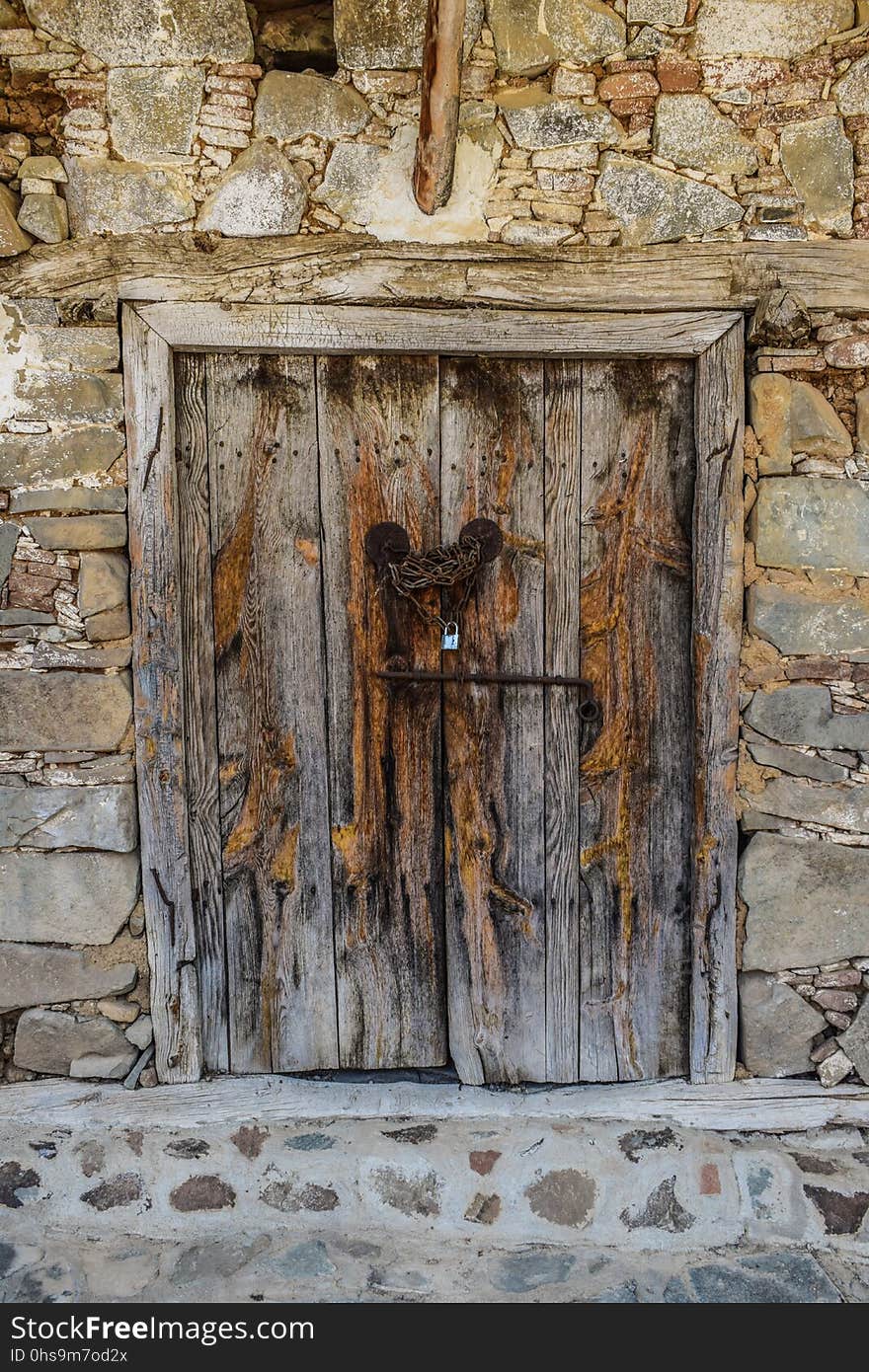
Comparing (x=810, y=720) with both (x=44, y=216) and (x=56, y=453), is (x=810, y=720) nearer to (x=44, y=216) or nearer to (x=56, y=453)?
(x=56, y=453)

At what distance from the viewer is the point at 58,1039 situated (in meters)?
2.11

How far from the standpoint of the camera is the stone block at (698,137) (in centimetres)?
195

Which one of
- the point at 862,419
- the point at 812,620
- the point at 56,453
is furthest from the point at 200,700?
the point at 862,419

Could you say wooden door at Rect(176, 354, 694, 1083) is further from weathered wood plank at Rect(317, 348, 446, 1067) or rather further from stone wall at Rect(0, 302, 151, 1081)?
stone wall at Rect(0, 302, 151, 1081)

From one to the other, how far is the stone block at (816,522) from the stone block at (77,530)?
152cm

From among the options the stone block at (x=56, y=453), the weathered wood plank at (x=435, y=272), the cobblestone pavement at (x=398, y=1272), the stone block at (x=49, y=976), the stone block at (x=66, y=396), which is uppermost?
the weathered wood plank at (x=435, y=272)

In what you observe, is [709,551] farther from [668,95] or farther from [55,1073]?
[55,1073]

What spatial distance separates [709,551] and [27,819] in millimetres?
1750

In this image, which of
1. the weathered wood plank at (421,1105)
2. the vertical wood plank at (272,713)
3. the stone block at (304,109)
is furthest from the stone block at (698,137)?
the weathered wood plank at (421,1105)

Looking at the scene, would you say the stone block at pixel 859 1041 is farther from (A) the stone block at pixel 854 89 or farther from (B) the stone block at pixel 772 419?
(A) the stone block at pixel 854 89

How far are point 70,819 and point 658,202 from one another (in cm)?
199

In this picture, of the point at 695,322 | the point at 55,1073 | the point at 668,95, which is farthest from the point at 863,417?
the point at 55,1073

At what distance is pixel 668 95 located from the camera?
76.8 inches

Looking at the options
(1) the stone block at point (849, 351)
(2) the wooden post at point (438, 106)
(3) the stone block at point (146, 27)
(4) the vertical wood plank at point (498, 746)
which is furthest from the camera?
(4) the vertical wood plank at point (498, 746)
